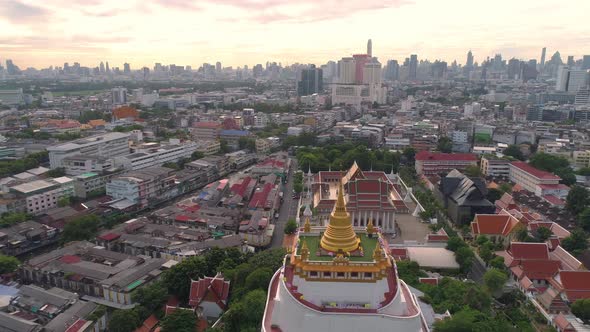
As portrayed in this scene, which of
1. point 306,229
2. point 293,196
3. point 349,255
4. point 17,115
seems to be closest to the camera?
point 349,255

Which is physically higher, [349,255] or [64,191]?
[349,255]

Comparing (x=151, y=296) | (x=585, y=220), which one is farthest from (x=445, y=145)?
(x=151, y=296)

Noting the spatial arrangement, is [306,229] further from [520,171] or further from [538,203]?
[520,171]

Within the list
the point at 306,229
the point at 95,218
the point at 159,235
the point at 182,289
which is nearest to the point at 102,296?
the point at 182,289

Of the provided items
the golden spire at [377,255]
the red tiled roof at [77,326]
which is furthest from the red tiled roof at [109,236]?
the golden spire at [377,255]

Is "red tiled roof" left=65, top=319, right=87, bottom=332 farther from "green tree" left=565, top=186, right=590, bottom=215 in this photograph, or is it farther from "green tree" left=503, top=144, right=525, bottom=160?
"green tree" left=503, top=144, right=525, bottom=160

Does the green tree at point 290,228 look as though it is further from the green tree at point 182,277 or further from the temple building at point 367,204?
the green tree at point 182,277
